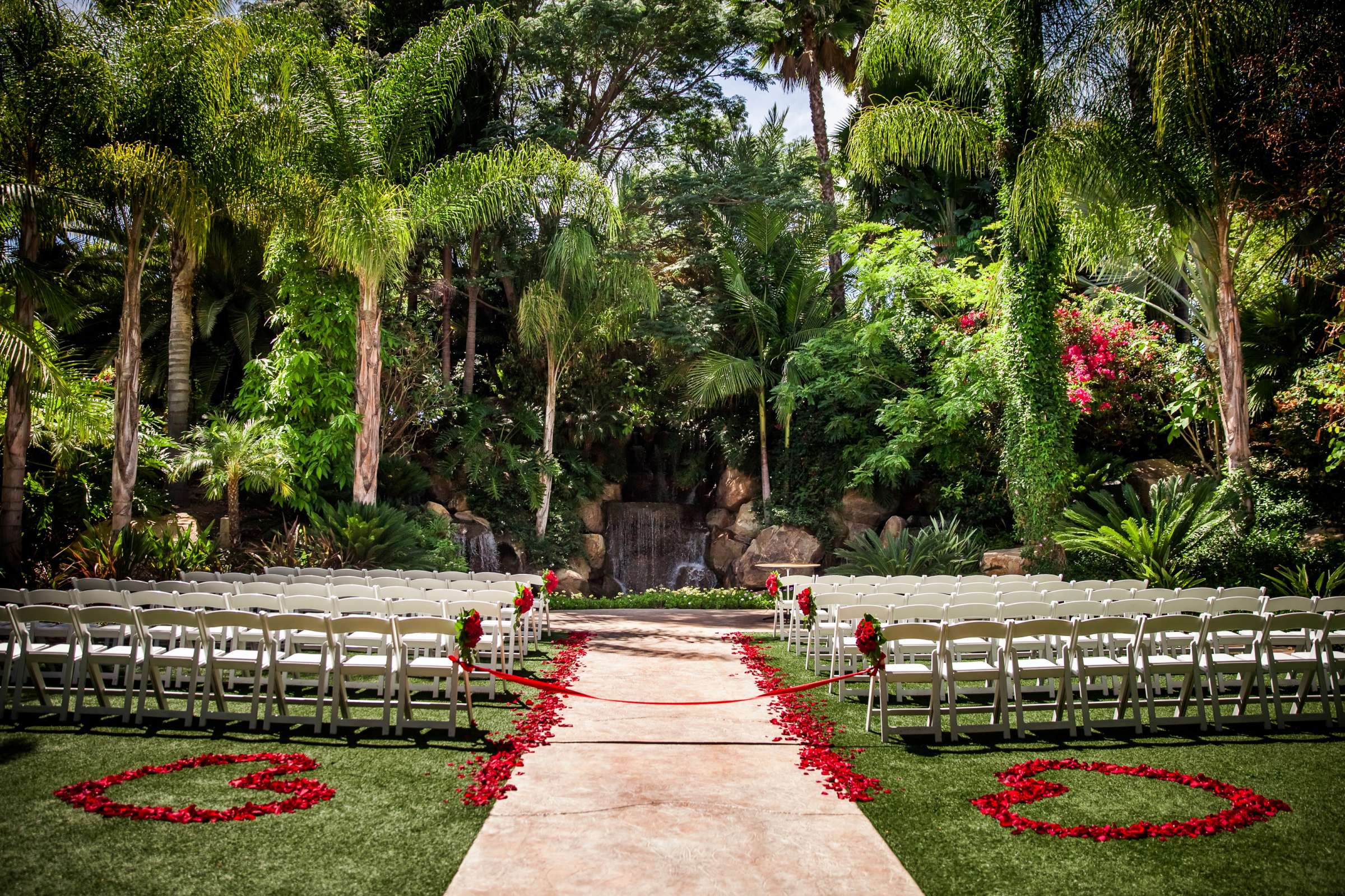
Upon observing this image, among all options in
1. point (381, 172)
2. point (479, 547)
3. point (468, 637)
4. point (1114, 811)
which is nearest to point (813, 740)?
point (1114, 811)

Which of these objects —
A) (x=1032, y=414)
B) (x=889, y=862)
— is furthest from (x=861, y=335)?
(x=889, y=862)

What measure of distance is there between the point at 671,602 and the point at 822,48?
58.5 ft

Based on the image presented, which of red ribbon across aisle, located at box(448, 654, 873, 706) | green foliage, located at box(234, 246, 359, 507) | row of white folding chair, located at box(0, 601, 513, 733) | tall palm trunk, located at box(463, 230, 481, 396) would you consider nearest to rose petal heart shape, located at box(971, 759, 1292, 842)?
red ribbon across aisle, located at box(448, 654, 873, 706)

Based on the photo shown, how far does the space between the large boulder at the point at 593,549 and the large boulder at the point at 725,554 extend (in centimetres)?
302

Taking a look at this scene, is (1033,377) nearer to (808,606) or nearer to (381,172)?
(808,606)

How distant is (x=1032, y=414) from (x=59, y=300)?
16255 mm

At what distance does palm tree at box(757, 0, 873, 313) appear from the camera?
25109 mm

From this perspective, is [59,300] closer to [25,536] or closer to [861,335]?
[25,536]

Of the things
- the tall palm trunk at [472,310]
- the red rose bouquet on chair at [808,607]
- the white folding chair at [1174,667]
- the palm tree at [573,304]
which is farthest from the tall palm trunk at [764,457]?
the white folding chair at [1174,667]

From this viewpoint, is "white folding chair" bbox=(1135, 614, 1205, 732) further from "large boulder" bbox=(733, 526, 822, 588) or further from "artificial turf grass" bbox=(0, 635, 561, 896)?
"large boulder" bbox=(733, 526, 822, 588)

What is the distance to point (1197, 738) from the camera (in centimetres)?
712

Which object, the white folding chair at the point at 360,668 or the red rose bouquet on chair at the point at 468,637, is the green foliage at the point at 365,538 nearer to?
the white folding chair at the point at 360,668

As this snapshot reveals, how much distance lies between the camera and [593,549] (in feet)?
77.3

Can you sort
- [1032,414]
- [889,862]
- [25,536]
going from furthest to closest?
[1032,414], [25,536], [889,862]
